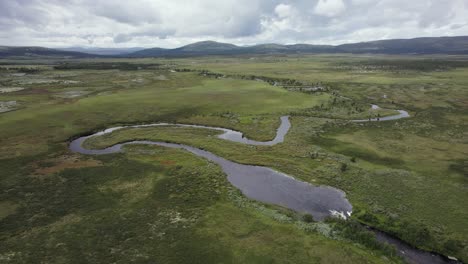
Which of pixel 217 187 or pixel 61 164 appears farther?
pixel 61 164

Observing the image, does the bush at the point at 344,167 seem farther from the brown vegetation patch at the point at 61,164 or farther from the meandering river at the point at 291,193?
the brown vegetation patch at the point at 61,164

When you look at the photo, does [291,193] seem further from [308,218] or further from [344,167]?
[344,167]

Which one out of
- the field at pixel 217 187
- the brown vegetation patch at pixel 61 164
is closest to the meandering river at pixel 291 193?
the field at pixel 217 187

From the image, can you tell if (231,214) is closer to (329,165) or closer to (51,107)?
(329,165)

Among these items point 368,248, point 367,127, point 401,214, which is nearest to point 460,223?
point 401,214

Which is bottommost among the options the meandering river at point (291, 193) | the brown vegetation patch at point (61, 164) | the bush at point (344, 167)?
the meandering river at point (291, 193)

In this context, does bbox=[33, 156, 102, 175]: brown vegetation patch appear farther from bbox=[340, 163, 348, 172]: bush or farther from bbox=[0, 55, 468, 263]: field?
bbox=[340, 163, 348, 172]: bush

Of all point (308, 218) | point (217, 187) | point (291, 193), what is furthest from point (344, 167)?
point (217, 187)

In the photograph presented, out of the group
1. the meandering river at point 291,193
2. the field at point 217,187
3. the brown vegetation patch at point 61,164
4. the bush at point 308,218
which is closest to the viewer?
the field at point 217,187
